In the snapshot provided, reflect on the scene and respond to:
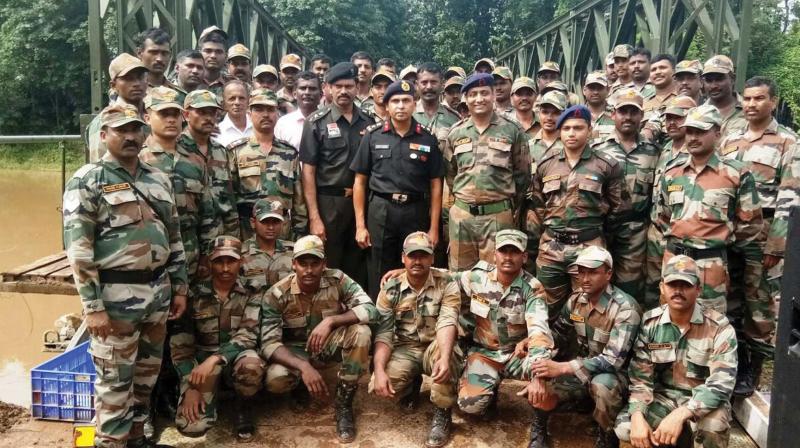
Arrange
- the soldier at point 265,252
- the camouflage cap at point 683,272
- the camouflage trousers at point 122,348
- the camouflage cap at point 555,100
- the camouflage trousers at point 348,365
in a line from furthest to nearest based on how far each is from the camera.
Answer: the camouflage cap at point 555,100 → the soldier at point 265,252 → the camouflage trousers at point 348,365 → the camouflage cap at point 683,272 → the camouflage trousers at point 122,348

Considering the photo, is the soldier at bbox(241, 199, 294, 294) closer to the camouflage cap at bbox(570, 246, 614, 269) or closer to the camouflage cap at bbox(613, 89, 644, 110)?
the camouflage cap at bbox(570, 246, 614, 269)

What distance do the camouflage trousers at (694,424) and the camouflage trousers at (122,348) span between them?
257 cm

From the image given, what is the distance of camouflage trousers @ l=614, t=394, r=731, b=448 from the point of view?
3496 mm

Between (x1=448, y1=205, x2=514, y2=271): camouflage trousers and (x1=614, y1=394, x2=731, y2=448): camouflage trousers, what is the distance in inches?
57.6

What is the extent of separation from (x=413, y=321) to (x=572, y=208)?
4.30 ft

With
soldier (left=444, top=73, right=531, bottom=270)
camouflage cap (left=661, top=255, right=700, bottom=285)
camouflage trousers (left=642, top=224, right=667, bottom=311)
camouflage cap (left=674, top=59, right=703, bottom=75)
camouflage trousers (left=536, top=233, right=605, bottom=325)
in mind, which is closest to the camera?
camouflage cap (left=661, top=255, right=700, bottom=285)

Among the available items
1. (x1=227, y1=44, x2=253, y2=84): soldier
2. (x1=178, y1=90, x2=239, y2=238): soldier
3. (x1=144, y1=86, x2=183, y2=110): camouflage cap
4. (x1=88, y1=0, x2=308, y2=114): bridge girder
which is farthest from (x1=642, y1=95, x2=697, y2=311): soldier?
(x1=88, y1=0, x2=308, y2=114): bridge girder

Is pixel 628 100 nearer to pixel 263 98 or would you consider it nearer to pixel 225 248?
pixel 263 98

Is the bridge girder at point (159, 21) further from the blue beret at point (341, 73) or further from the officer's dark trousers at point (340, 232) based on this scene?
the officer's dark trousers at point (340, 232)

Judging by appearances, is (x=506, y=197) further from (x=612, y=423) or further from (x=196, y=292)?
(x=196, y=292)

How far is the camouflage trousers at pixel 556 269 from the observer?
4512mm

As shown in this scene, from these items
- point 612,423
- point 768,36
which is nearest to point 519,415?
point 612,423

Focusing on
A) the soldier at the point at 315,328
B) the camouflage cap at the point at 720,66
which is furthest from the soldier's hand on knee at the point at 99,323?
the camouflage cap at the point at 720,66

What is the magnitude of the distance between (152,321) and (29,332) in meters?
4.38
